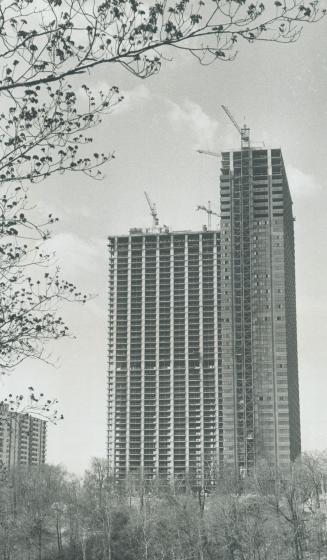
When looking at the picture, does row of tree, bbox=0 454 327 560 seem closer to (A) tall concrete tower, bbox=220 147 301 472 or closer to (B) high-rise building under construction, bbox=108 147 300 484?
(A) tall concrete tower, bbox=220 147 301 472

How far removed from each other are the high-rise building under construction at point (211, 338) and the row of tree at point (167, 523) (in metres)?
57.9

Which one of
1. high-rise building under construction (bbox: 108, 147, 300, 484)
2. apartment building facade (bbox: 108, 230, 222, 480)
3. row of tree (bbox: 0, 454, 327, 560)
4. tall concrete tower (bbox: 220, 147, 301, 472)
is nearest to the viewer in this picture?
row of tree (bbox: 0, 454, 327, 560)

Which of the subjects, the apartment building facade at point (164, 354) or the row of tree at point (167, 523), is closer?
the row of tree at point (167, 523)

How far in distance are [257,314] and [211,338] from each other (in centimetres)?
1682

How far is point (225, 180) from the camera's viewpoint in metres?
168

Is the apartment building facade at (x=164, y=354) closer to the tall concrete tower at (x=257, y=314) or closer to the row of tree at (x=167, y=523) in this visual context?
the tall concrete tower at (x=257, y=314)

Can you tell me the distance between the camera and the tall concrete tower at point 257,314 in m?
148

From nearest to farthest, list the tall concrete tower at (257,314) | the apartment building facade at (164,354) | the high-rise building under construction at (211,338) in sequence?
1. the tall concrete tower at (257,314)
2. the high-rise building under construction at (211,338)
3. the apartment building facade at (164,354)

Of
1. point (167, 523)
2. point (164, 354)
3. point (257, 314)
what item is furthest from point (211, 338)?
point (167, 523)

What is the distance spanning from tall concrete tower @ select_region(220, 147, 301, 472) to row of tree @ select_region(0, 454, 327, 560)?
55153 millimetres

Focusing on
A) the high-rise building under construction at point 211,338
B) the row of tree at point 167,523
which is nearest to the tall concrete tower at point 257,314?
the high-rise building under construction at point 211,338

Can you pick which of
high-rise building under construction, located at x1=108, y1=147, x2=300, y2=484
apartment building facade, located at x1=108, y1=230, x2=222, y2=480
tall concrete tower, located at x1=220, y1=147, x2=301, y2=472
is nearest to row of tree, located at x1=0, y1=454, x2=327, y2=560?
tall concrete tower, located at x1=220, y1=147, x2=301, y2=472

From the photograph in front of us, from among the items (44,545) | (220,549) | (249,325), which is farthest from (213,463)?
(220,549)

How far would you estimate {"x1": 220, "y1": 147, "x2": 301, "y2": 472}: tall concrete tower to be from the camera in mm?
148000
